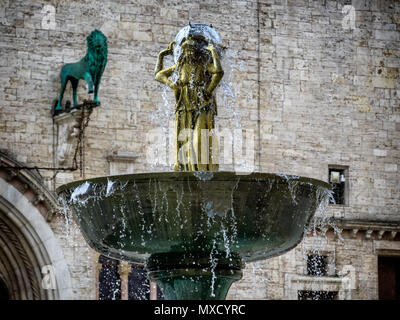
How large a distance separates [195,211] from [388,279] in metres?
12.9

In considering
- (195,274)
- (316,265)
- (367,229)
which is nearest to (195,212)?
(195,274)

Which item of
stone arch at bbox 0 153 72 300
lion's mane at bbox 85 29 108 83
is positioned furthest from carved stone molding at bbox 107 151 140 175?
lion's mane at bbox 85 29 108 83

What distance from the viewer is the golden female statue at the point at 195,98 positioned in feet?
35.2

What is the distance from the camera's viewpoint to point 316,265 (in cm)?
2123

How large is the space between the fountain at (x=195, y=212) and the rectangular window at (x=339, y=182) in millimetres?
10779

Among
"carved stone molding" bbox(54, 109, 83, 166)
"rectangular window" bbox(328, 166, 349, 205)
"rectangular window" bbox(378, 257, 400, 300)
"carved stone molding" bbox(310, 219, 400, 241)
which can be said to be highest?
"carved stone molding" bbox(54, 109, 83, 166)

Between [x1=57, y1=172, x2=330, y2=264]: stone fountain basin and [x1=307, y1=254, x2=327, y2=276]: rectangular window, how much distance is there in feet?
35.7

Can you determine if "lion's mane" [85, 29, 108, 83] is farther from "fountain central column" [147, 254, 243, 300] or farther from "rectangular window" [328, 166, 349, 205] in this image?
"fountain central column" [147, 254, 243, 300]

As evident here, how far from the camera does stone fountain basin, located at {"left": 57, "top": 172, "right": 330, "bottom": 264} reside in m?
9.67

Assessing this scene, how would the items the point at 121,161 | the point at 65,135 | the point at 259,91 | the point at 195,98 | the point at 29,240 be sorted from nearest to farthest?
the point at 195,98 < the point at 29,240 < the point at 65,135 < the point at 121,161 < the point at 259,91

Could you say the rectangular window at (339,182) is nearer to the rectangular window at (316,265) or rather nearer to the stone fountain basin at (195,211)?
the rectangular window at (316,265)

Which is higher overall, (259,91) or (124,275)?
(259,91)

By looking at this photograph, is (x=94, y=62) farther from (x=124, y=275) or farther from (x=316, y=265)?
(x=316, y=265)

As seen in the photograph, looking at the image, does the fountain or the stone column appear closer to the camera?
A: the fountain
